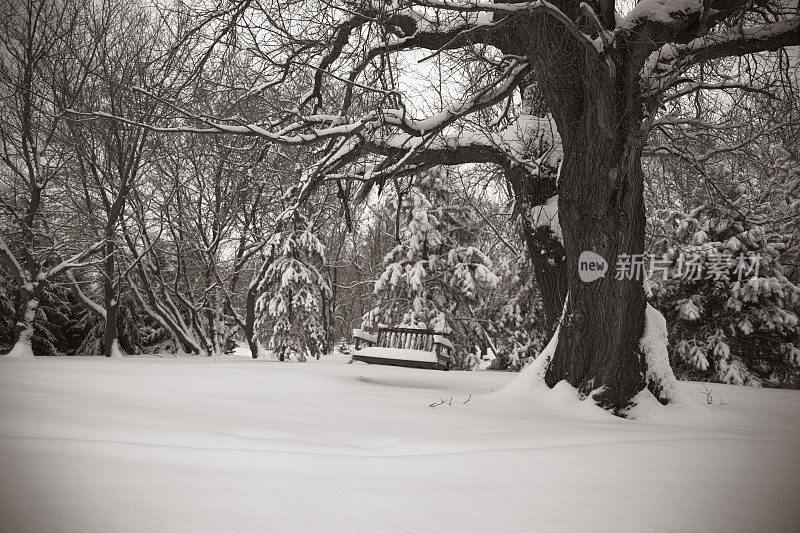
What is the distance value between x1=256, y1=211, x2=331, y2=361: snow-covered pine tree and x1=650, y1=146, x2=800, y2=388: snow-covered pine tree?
792 cm

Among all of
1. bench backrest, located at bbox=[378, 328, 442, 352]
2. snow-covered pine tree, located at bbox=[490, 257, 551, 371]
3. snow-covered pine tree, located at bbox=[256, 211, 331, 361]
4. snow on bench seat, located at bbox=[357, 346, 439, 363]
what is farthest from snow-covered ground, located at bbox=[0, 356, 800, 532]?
snow-covered pine tree, located at bbox=[490, 257, 551, 371]

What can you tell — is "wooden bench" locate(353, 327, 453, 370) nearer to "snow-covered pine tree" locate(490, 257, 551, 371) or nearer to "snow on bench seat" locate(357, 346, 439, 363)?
"snow on bench seat" locate(357, 346, 439, 363)

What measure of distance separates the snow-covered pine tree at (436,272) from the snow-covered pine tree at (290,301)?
3.58m

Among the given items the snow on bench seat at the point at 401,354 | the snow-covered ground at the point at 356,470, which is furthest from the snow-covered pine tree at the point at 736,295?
the snow-covered ground at the point at 356,470

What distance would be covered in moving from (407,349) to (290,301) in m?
2.79

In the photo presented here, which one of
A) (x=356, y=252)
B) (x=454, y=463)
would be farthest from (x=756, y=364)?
(x=356, y=252)

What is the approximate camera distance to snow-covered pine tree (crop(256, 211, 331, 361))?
1059cm

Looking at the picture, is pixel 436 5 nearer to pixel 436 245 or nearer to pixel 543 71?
pixel 543 71

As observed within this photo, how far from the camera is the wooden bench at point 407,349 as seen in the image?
985cm

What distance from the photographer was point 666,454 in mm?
2555

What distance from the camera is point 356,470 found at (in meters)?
2.09

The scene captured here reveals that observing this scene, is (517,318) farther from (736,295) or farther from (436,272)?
(736,295)

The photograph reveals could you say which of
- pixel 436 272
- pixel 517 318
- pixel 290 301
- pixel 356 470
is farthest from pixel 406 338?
pixel 356 470

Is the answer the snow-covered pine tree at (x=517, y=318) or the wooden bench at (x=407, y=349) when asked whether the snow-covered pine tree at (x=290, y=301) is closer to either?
the wooden bench at (x=407, y=349)
